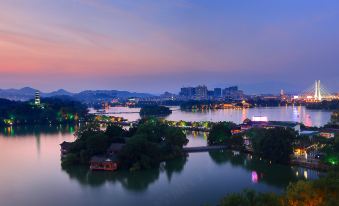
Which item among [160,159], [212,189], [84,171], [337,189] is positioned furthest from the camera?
[160,159]

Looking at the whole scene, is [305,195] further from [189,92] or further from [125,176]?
[189,92]

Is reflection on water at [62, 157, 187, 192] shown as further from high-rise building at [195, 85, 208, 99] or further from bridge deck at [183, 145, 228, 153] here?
high-rise building at [195, 85, 208, 99]

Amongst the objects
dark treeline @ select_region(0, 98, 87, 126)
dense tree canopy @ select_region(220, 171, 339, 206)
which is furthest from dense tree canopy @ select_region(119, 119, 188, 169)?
dark treeline @ select_region(0, 98, 87, 126)

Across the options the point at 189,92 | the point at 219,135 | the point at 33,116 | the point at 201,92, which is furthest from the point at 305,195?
the point at 189,92

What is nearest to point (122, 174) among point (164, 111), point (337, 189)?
point (337, 189)

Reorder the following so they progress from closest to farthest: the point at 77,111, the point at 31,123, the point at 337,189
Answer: the point at 337,189
the point at 31,123
the point at 77,111

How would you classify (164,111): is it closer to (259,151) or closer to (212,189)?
(259,151)

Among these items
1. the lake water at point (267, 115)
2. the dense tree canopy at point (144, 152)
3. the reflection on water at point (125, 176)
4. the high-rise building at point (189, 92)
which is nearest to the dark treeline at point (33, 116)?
the lake water at point (267, 115)

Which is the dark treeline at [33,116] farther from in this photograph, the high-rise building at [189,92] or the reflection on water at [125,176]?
the high-rise building at [189,92]
